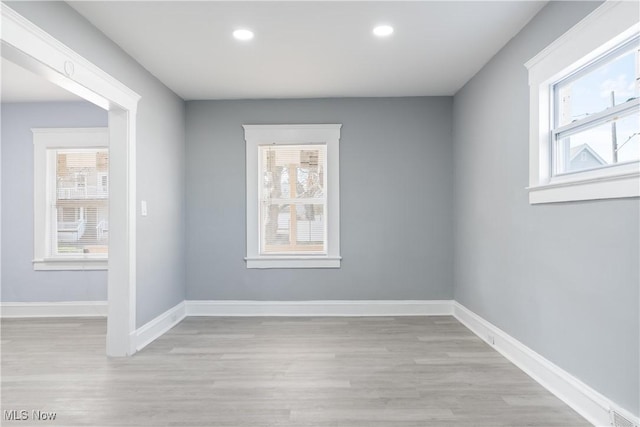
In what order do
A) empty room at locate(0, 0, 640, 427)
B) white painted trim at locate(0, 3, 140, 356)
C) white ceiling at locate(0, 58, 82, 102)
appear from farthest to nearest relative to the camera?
white ceiling at locate(0, 58, 82, 102) < white painted trim at locate(0, 3, 140, 356) < empty room at locate(0, 0, 640, 427)

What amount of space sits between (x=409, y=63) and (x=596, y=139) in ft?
5.89

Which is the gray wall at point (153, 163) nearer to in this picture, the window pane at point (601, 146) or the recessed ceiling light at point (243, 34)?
the recessed ceiling light at point (243, 34)

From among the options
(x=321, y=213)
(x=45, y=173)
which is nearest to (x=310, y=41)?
(x=321, y=213)

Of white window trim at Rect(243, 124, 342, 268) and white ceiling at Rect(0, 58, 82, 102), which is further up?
white ceiling at Rect(0, 58, 82, 102)

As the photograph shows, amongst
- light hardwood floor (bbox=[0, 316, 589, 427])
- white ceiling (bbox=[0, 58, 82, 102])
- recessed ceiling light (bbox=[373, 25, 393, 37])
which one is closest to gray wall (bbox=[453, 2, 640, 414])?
light hardwood floor (bbox=[0, 316, 589, 427])

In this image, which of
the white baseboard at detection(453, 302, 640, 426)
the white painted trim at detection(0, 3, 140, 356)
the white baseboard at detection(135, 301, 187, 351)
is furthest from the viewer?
the white baseboard at detection(135, 301, 187, 351)

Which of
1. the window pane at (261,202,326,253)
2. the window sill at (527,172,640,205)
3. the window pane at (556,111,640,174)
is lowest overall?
the window pane at (261,202,326,253)

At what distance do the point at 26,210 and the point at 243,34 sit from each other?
374 centimetres

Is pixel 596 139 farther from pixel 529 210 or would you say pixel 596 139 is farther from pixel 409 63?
pixel 409 63

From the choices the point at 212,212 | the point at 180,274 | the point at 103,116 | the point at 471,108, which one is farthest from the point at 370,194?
the point at 103,116

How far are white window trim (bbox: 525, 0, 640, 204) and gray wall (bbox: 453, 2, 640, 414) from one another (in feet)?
0.25

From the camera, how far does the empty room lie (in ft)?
7.45

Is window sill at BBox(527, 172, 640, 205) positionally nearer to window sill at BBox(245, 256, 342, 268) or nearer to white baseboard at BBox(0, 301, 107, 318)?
window sill at BBox(245, 256, 342, 268)

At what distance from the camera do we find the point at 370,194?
15.3ft
